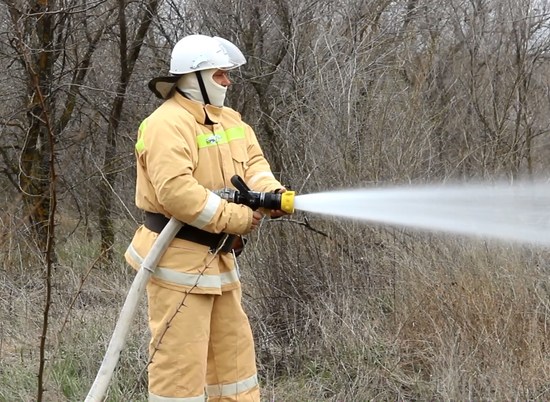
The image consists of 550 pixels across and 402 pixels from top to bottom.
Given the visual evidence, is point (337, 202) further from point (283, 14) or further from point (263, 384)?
point (283, 14)

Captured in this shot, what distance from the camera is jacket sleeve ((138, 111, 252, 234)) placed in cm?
305

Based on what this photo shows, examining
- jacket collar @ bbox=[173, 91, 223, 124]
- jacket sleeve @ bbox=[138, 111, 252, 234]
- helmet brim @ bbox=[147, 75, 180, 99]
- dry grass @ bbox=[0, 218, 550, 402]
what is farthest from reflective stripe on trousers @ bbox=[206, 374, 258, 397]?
helmet brim @ bbox=[147, 75, 180, 99]

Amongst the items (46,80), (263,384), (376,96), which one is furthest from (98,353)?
(46,80)

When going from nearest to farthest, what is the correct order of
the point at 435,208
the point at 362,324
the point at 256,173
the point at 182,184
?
the point at 182,184 < the point at 256,173 < the point at 435,208 < the point at 362,324

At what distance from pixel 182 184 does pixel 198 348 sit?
2.37ft

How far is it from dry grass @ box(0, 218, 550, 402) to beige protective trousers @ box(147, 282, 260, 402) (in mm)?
379

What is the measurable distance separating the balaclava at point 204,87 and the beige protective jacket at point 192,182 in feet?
0.12

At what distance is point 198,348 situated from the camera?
10.4ft

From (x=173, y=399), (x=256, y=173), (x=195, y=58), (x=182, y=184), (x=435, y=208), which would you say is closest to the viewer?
(x=182, y=184)

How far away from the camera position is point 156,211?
3.30 m

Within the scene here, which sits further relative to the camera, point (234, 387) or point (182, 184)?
point (234, 387)

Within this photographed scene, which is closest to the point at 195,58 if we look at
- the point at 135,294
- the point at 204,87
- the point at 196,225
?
the point at 204,87

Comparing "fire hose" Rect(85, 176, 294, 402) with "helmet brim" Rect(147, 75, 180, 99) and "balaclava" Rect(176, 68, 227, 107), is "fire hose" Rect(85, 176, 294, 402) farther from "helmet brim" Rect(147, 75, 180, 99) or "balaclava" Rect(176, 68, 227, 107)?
"helmet brim" Rect(147, 75, 180, 99)

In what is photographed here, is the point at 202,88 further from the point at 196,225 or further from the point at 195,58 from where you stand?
the point at 196,225
